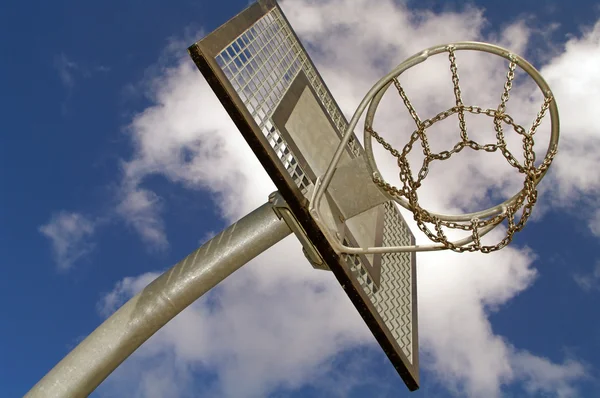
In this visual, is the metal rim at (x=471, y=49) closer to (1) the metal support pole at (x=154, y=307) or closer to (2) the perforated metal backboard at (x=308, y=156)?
(2) the perforated metal backboard at (x=308, y=156)

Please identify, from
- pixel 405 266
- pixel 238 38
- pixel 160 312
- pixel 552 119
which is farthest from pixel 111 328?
pixel 552 119

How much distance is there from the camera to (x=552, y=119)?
13.8ft

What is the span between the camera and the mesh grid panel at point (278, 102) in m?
4.37

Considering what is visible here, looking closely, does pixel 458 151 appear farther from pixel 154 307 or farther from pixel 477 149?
pixel 154 307

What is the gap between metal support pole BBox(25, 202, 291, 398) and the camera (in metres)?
4.73

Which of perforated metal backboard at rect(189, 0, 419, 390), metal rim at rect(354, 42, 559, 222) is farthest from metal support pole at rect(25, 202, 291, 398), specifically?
metal rim at rect(354, 42, 559, 222)

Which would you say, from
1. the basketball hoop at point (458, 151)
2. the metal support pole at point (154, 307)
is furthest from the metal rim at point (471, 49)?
the metal support pole at point (154, 307)

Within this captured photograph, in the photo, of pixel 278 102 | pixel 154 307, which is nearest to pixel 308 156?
pixel 278 102

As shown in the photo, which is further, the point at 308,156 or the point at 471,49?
the point at 308,156

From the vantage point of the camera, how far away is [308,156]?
15.6ft

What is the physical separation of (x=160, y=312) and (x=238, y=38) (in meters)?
2.08

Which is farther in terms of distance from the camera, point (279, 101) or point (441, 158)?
point (279, 101)

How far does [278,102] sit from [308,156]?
0.46 m

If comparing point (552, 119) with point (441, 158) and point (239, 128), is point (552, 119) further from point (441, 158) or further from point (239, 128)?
point (239, 128)
